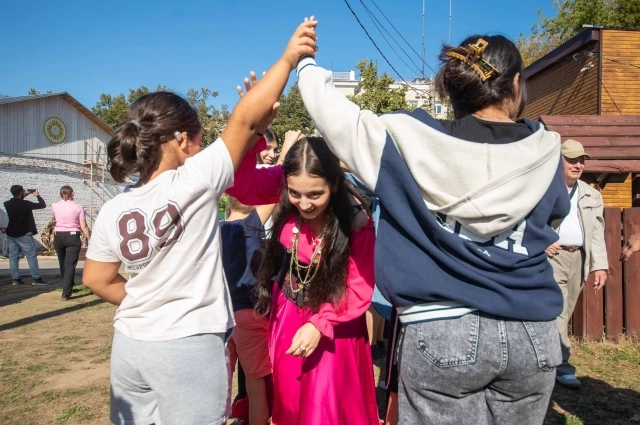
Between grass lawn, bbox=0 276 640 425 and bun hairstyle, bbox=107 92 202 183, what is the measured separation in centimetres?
262

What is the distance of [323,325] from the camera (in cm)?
215

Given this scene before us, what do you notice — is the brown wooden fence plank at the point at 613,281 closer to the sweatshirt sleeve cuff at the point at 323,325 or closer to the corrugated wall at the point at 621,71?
the sweatshirt sleeve cuff at the point at 323,325

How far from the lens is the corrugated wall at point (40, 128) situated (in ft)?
75.5

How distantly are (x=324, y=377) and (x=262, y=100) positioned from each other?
1.29m

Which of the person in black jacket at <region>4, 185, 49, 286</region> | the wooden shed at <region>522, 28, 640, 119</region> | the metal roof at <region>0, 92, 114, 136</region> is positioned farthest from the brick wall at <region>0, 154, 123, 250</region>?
the wooden shed at <region>522, 28, 640, 119</region>

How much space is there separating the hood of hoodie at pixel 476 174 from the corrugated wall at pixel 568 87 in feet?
37.3

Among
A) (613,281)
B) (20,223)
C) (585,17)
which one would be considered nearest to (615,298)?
(613,281)

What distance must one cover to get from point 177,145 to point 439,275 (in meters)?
1.06

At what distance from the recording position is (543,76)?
1500 centimetres

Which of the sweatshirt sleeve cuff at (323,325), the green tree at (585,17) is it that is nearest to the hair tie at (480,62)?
the sweatshirt sleeve cuff at (323,325)

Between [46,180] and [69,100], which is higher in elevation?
[69,100]

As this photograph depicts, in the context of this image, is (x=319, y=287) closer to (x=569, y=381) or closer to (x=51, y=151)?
(x=569, y=381)

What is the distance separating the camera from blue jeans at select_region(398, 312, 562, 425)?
1.44 m

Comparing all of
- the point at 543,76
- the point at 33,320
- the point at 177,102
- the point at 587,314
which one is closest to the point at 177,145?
the point at 177,102
